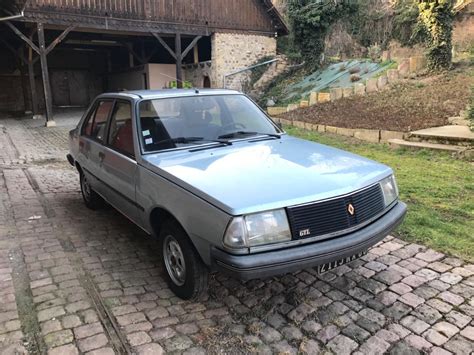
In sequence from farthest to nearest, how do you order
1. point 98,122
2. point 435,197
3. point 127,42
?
point 127,42, point 435,197, point 98,122

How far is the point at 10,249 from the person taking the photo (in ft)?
14.0

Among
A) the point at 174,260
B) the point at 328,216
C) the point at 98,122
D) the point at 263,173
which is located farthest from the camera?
the point at 98,122

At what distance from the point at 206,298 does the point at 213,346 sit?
62 cm

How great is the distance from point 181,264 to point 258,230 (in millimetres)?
903

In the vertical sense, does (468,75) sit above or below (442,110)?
above

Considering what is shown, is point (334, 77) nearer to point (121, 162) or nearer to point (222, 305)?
point (121, 162)

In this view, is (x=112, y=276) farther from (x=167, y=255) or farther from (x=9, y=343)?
(x=9, y=343)

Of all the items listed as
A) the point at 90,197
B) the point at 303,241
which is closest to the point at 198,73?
the point at 90,197

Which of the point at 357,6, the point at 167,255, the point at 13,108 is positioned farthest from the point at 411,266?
the point at 13,108

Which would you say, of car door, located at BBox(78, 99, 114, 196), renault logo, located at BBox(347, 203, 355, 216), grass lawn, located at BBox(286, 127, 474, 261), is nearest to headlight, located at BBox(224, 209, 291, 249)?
renault logo, located at BBox(347, 203, 355, 216)

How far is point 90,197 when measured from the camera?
5445mm

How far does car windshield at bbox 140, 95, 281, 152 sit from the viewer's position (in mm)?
3807

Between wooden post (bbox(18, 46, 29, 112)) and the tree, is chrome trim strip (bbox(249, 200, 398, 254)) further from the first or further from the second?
wooden post (bbox(18, 46, 29, 112))

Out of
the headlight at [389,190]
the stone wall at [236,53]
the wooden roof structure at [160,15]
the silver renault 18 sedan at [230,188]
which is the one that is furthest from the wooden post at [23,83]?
the headlight at [389,190]
